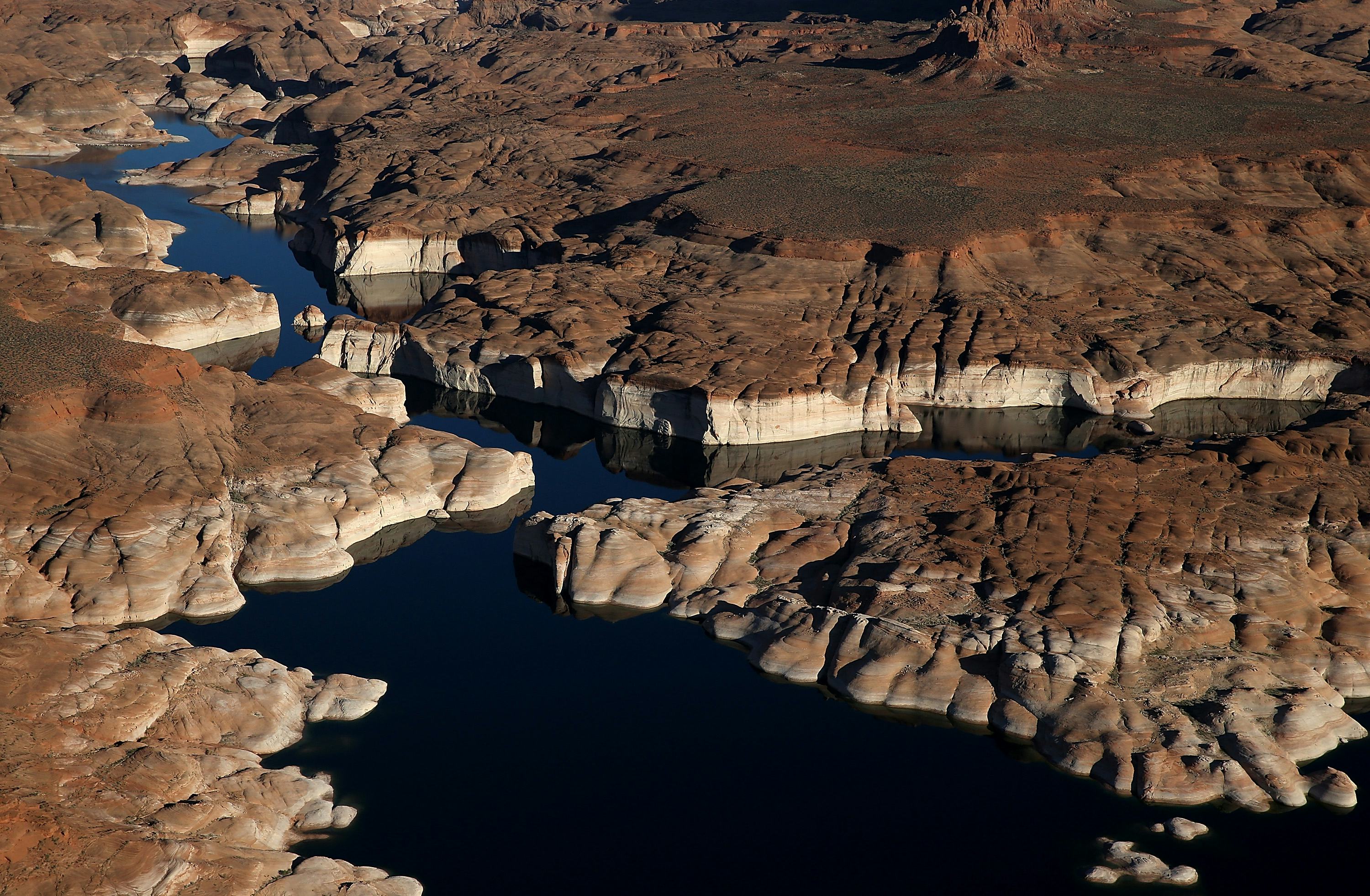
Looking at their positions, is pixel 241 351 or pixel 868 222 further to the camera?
pixel 868 222

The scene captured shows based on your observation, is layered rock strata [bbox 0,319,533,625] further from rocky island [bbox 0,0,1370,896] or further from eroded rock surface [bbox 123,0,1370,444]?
eroded rock surface [bbox 123,0,1370,444]

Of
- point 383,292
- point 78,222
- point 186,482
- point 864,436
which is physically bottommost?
point 383,292

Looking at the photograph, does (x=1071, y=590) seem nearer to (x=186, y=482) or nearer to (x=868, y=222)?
(x=186, y=482)

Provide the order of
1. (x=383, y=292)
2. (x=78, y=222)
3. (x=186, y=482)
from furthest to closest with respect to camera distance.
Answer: (x=383, y=292) < (x=78, y=222) < (x=186, y=482)

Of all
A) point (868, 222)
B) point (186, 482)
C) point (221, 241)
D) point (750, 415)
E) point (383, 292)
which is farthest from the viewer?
point (221, 241)

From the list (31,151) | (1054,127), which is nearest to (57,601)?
(1054,127)

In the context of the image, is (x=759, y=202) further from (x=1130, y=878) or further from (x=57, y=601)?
(x=1130, y=878)

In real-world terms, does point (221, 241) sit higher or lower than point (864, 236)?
lower

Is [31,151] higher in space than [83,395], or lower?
lower

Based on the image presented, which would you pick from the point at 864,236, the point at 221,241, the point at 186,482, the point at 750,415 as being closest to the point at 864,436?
the point at 750,415
